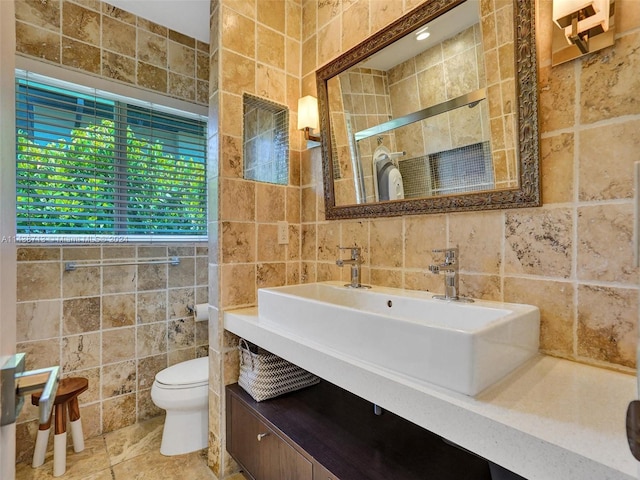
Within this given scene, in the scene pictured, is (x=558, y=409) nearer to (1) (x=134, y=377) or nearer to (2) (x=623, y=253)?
(2) (x=623, y=253)

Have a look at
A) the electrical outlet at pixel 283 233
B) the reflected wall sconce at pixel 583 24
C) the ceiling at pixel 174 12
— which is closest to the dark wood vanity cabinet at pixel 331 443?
the electrical outlet at pixel 283 233

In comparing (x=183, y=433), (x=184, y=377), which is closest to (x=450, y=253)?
(x=184, y=377)

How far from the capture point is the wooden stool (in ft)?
5.31

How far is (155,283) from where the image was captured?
7.05 ft

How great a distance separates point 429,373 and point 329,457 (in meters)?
0.54

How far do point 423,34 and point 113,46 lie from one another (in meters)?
1.89

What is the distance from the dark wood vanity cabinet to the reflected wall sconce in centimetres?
129

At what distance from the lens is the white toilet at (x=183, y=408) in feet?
5.61

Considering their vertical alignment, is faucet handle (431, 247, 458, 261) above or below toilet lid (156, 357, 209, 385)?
above

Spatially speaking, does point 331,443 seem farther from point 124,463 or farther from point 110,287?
point 110,287

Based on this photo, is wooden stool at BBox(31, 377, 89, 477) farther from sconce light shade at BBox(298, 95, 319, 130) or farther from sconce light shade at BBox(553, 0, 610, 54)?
sconce light shade at BBox(553, 0, 610, 54)

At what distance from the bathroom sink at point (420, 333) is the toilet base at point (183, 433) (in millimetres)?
878

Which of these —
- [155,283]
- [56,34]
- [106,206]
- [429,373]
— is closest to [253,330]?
[429,373]

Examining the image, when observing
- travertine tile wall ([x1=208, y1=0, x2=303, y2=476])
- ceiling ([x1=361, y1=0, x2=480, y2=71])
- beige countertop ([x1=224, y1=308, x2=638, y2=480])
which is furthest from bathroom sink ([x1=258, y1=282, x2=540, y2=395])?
ceiling ([x1=361, y1=0, x2=480, y2=71])
